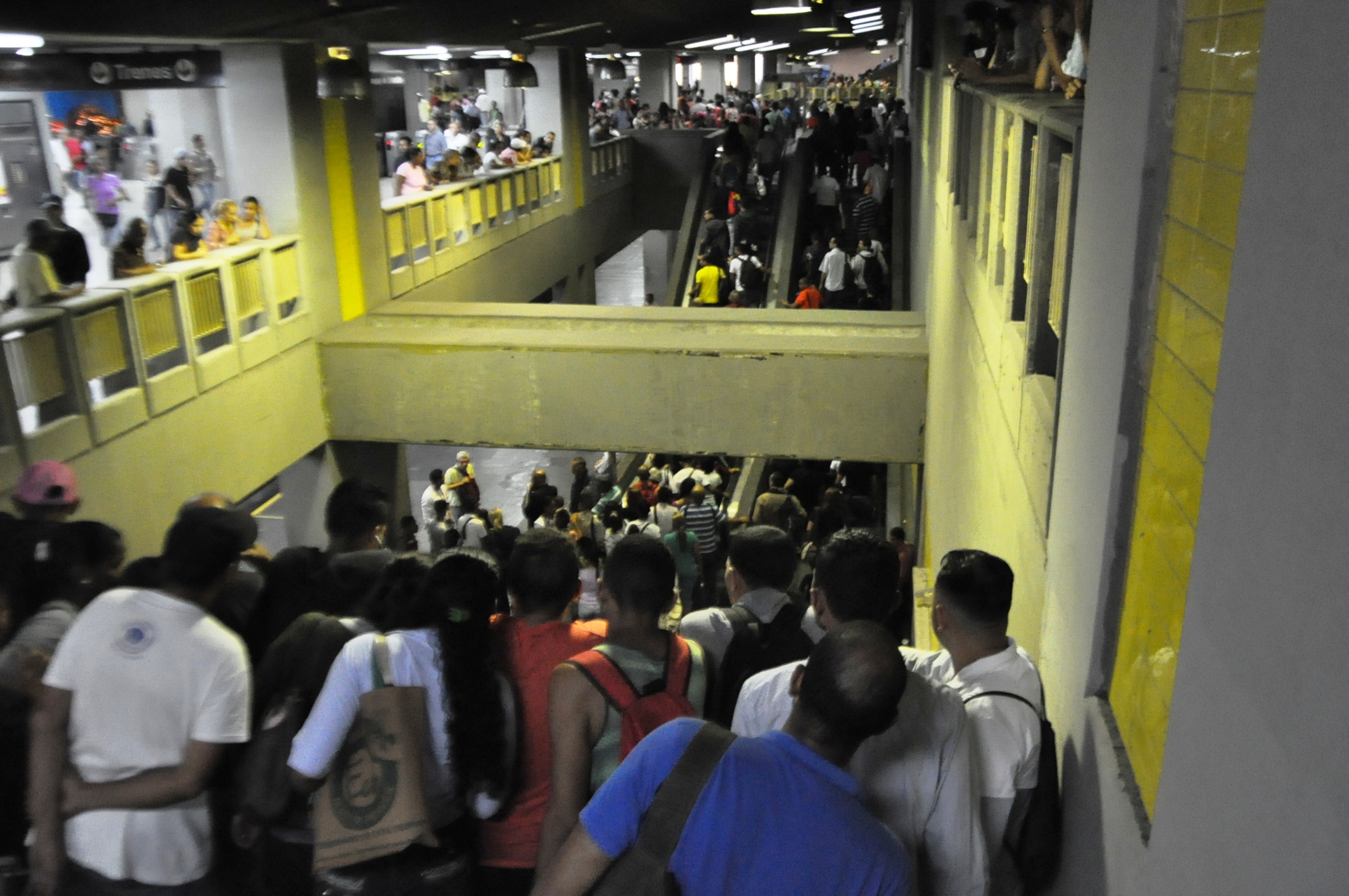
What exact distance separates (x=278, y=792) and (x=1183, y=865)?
211 centimetres

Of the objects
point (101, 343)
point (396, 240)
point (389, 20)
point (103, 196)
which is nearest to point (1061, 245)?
point (101, 343)

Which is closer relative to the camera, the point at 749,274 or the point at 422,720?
the point at 422,720

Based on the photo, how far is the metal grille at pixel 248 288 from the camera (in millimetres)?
10156

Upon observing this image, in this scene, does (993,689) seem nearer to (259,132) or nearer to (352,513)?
(352,513)

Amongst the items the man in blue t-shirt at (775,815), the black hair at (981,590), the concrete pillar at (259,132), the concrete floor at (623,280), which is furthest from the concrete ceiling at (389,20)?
the concrete floor at (623,280)

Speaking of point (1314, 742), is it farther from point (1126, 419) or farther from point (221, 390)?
point (221, 390)

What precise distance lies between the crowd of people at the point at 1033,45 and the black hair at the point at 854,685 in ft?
8.54

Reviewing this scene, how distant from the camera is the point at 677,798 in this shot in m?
1.98

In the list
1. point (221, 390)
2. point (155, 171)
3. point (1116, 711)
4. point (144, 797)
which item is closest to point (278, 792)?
point (144, 797)

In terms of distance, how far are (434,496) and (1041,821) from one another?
32.6 feet

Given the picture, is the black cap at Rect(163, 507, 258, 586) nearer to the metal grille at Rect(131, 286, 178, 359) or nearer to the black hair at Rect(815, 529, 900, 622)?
the black hair at Rect(815, 529, 900, 622)

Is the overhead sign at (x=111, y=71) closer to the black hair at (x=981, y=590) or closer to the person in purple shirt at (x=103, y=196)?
the person in purple shirt at (x=103, y=196)

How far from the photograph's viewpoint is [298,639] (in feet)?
9.64

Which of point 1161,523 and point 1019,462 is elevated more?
point 1161,523
